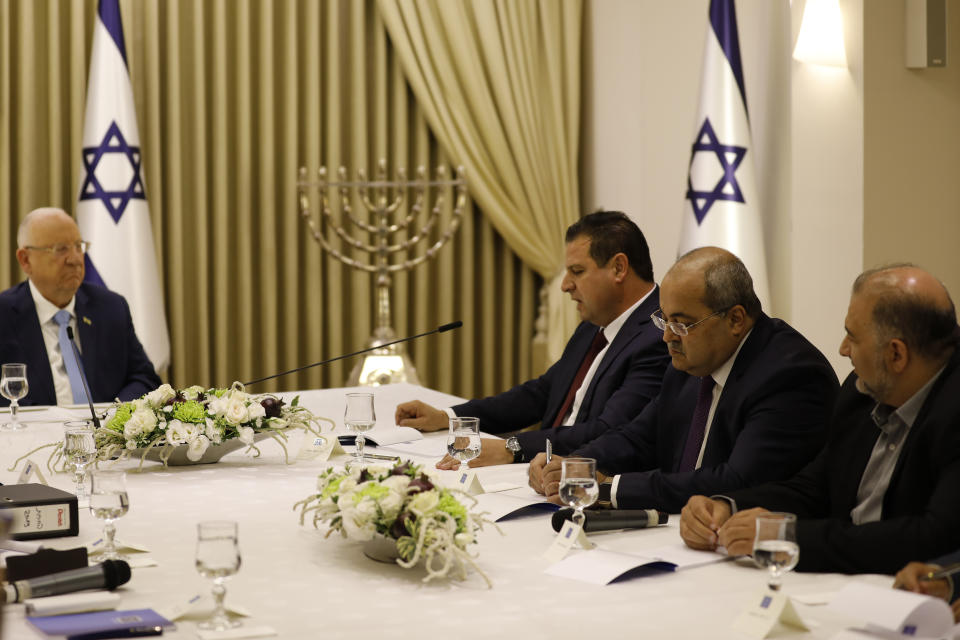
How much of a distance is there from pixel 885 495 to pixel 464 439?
0.94 metres

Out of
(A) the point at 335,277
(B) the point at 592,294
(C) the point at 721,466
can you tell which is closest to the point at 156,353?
(A) the point at 335,277

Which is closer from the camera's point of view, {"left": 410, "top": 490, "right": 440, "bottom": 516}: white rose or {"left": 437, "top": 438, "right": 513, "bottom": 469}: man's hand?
{"left": 410, "top": 490, "right": 440, "bottom": 516}: white rose

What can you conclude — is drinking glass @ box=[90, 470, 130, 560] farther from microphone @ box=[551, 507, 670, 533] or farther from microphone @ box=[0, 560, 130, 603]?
microphone @ box=[551, 507, 670, 533]

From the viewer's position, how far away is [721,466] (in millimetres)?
2693

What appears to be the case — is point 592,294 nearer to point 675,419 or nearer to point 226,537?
point 675,419

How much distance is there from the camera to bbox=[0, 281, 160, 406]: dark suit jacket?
471cm

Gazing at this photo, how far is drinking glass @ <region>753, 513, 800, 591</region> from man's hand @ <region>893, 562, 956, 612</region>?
20 cm

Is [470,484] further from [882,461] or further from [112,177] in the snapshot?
[112,177]

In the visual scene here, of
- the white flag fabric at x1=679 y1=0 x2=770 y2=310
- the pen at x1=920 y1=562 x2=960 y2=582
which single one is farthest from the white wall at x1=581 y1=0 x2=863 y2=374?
the pen at x1=920 y1=562 x2=960 y2=582

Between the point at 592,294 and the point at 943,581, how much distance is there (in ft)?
7.04

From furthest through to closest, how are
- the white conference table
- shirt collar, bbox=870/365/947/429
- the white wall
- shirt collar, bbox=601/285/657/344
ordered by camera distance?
1. the white wall
2. shirt collar, bbox=601/285/657/344
3. shirt collar, bbox=870/365/947/429
4. the white conference table

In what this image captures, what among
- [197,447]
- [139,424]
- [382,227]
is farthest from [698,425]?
[382,227]

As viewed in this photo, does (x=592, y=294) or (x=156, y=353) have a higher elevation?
(x=592, y=294)

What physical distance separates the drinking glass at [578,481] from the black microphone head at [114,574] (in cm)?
80
